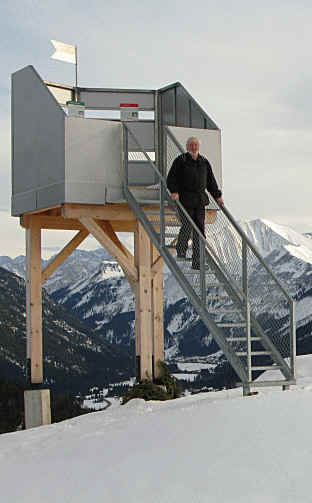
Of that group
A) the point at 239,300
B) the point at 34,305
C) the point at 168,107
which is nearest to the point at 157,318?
the point at 34,305

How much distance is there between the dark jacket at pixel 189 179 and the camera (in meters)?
14.0

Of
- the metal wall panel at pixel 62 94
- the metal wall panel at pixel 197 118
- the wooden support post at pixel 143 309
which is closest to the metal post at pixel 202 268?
the wooden support post at pixel 143 309

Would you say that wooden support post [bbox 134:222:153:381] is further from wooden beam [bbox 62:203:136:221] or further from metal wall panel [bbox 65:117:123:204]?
metal wall panel [bbox 65:117:123:204]

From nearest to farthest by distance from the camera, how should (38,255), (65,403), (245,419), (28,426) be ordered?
(245,419) < (28,426) < (38,255) < (65,403)

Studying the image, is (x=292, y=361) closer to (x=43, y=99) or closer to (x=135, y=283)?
(x=135, y=283)

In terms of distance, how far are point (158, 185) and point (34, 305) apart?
4219 mm

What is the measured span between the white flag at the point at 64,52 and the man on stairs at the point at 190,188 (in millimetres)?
6496

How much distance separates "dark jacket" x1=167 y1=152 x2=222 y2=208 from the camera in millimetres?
14008

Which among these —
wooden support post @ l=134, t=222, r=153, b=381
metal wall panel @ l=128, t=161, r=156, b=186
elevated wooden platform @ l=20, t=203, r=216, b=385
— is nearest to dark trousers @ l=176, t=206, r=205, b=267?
elevated wooden platform @ l=20, t=203, r=216, b=385

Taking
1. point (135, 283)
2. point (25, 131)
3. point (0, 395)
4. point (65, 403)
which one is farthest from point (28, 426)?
point (65, 403)

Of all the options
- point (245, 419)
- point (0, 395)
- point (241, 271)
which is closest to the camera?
point (245, 419)

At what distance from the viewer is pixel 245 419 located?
950 cm

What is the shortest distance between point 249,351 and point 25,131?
8330mm

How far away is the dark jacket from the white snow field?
4.43 meters
